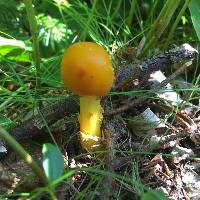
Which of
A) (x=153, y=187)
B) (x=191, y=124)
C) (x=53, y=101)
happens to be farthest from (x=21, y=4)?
(x=153, y=187)

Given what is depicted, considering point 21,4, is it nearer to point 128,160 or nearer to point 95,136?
point 95,136

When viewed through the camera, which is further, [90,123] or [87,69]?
[90,123]

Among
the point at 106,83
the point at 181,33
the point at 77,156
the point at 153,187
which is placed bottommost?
the point at 153,187

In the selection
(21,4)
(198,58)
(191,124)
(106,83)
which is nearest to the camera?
(106,83)

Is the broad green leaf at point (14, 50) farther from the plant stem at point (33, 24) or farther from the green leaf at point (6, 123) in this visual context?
the green leaf at point (6, 123)

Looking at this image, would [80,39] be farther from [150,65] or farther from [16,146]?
[16,146]

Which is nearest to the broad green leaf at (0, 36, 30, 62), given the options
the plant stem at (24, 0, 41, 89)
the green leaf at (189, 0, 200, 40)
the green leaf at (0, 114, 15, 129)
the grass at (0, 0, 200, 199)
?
the grass at (0, 0, 200, 199)

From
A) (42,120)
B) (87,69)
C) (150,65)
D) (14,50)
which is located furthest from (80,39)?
(87,69)

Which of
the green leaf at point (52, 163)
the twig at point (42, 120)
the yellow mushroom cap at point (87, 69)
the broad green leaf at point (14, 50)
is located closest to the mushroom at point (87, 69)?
the yellow mushroom cap at point (87, 69)
